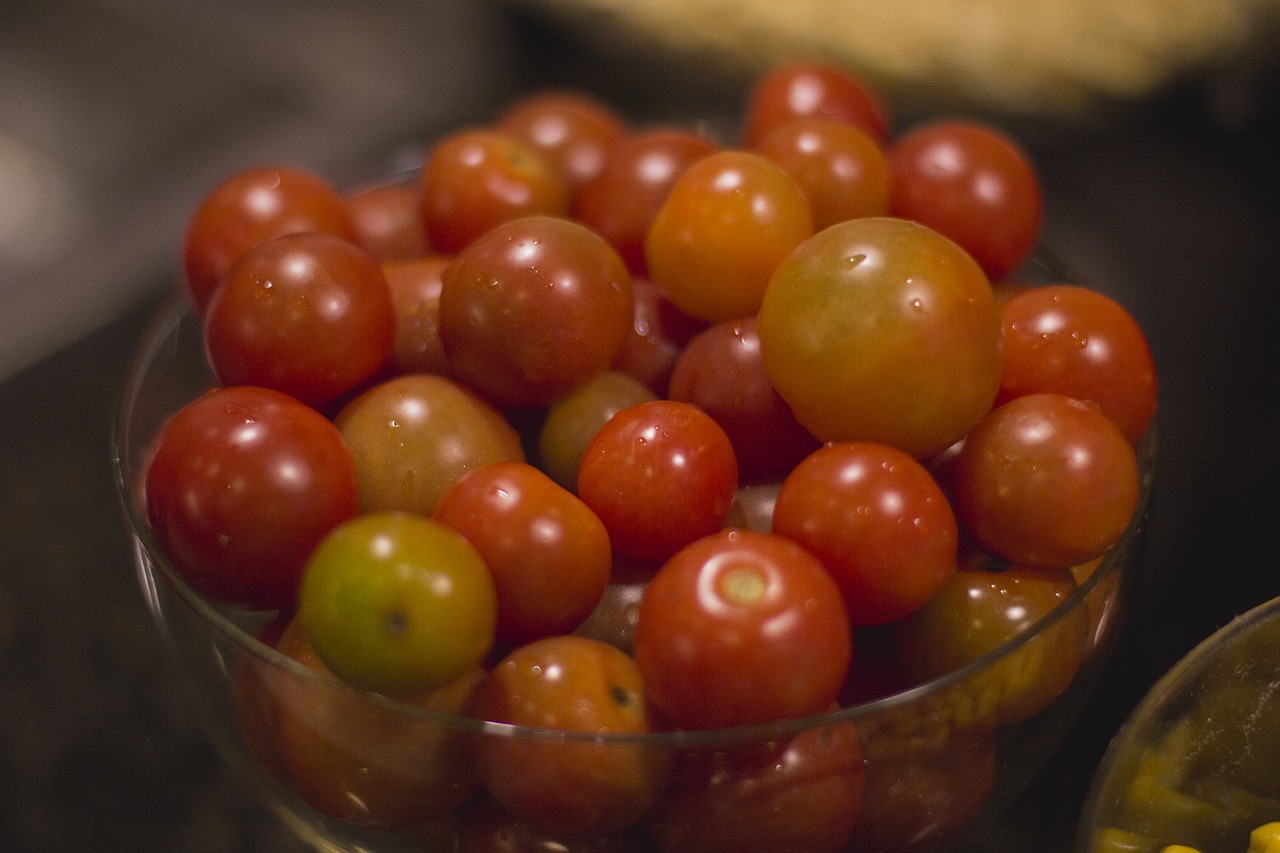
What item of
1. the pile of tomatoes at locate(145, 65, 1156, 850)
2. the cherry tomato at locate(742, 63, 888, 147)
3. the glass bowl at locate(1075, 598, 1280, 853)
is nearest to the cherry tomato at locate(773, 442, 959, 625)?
the pile of tomatoes at locate(145, 65, 1156, 850)

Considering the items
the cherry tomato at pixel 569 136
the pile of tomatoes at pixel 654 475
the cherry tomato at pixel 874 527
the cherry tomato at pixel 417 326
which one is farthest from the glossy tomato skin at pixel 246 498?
the cherry tomato at pixel 569 136

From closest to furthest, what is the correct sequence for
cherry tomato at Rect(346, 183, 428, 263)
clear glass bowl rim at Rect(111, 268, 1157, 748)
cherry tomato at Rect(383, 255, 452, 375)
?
1. clear glass bowl rim at Rect(111, 268, 1157, 748)
2. cherry tomato at Rect(383, 255, 452, 375)
3. cherry tomato at Rect(346, 183, 428, 263)

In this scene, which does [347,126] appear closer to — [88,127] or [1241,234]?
[88,127]

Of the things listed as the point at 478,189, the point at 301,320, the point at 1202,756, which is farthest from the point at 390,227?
the point at 1202,756

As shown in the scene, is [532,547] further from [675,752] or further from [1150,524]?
[1150,524]

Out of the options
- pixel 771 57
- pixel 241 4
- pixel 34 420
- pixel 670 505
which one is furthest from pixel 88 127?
pixel 670 505

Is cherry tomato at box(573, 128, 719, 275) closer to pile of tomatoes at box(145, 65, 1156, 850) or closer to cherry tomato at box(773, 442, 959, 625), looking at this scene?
pile of tomatoes at box(145, 65, 1156, 850)

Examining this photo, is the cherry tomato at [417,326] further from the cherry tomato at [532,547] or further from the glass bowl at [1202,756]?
the glass bowl at [1202,756]
